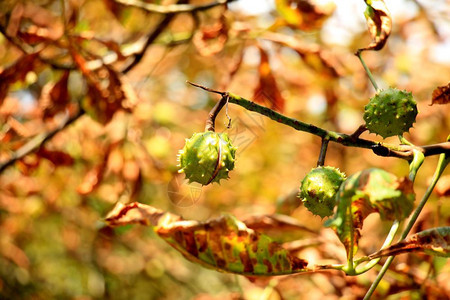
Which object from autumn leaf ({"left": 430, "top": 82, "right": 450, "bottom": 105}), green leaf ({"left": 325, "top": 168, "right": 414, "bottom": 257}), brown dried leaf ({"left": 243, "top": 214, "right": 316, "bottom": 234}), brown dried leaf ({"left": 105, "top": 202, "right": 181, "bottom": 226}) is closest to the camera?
green leaf ({"left": 325, "top": 168, "right": 414, "bottom": 257})

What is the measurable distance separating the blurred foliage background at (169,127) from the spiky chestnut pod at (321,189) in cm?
54

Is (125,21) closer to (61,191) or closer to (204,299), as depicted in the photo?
(204,299)

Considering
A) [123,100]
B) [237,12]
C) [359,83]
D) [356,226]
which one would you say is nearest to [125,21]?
[123,100]

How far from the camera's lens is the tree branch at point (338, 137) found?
1.15 m

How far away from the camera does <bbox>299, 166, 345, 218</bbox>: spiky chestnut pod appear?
1.24 metres

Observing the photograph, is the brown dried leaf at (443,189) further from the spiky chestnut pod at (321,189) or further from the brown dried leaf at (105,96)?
the brown dried leaf at (105,96)

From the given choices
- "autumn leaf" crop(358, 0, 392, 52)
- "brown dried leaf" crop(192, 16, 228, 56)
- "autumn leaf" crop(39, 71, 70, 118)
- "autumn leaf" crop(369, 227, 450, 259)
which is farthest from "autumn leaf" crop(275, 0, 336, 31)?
"autumn leaf" crop(369, 227, 450, 259)

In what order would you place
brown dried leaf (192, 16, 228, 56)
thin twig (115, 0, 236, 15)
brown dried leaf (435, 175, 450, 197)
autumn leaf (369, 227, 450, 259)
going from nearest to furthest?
autumn leaf (369, 227, 450, 259) < brown dried leaf (435, 175, 450, 197) < thin twig (115, 0, 236, 15) < brown dried leaf (192, 16, 228, 56)

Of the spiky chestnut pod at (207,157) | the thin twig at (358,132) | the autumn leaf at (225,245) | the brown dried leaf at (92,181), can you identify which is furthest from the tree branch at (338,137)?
the brown dried leaf at (92,181)

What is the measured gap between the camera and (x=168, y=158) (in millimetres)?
3383

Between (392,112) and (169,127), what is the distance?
8.90 ft

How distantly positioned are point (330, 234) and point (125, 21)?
138 cm

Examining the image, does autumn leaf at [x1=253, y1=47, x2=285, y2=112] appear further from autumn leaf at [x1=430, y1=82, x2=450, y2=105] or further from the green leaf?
the green leaf

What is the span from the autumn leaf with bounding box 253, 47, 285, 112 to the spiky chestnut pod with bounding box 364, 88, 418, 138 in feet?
3.38
